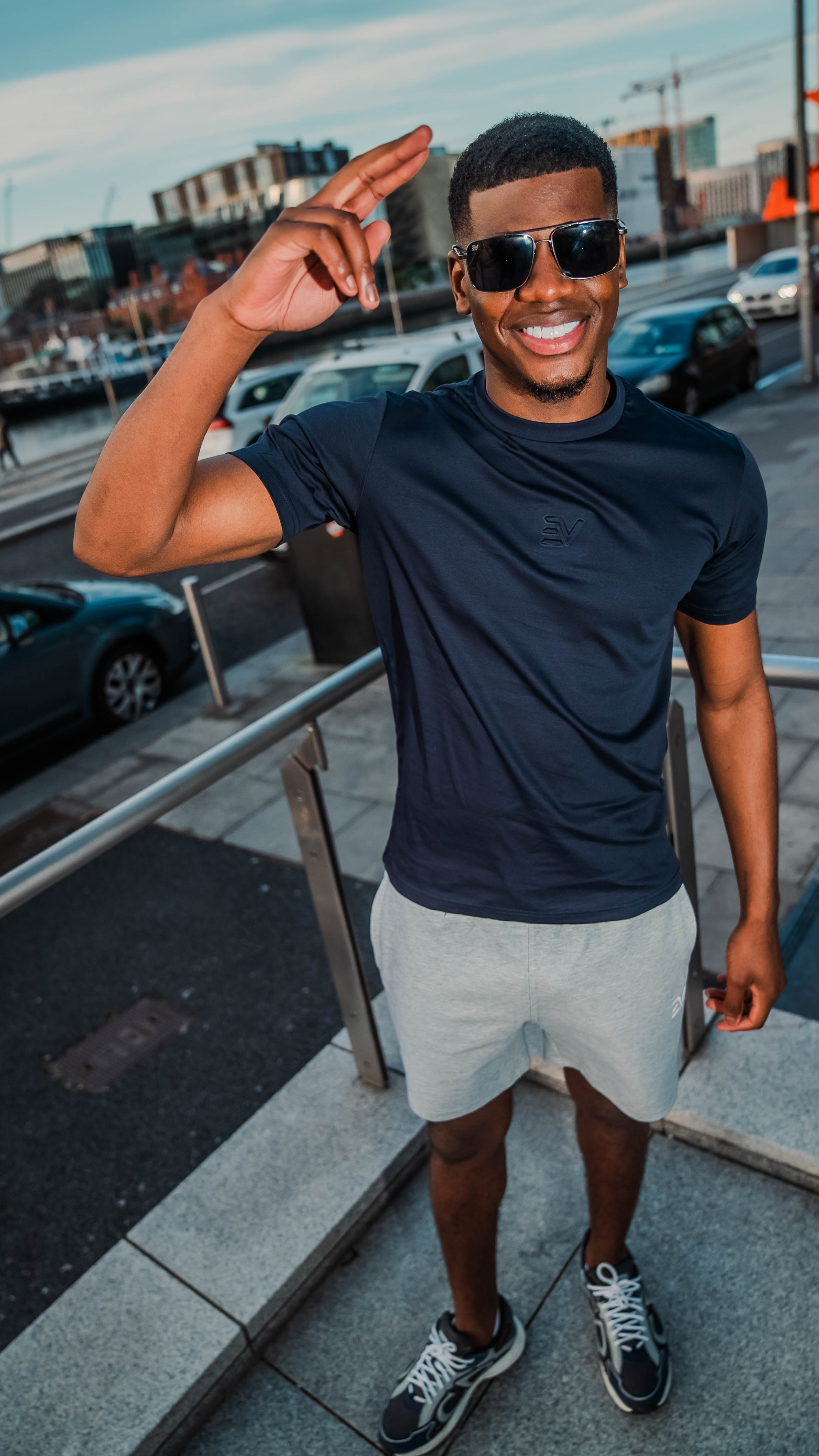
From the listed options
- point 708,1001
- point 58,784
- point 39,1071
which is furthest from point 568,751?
point 58,784

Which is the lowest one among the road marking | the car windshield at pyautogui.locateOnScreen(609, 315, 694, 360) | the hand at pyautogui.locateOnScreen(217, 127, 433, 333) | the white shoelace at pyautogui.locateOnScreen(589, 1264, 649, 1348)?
the road marking

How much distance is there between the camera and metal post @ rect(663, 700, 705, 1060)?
7.98 ft

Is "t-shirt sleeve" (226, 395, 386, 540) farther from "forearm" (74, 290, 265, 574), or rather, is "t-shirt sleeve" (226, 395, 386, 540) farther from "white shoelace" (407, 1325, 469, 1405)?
"white shoelace" (407, 1325, 469, 1405)

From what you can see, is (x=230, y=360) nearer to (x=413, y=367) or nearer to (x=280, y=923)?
(x=280, y=923)

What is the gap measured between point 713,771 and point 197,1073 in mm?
2699

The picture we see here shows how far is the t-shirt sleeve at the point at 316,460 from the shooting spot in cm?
158

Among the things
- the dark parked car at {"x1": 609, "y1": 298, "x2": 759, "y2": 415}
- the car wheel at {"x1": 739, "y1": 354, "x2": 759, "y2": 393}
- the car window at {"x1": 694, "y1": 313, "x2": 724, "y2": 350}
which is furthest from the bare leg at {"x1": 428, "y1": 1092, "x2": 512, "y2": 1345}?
the car wheel at {"x1": 739, "y1": 354, "x2": 759, "y2": 393}

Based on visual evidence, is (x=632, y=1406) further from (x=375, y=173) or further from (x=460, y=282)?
(x=375, y=173)

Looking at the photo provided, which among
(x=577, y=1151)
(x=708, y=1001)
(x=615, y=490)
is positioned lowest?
(x=577, y=1151)

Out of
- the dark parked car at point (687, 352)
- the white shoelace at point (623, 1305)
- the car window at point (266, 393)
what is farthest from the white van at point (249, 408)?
the white shoelace at point (623, 1305)

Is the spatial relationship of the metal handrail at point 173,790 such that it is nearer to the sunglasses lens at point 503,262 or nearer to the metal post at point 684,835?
the metal post at point 684,835

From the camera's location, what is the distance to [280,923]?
4.86 m

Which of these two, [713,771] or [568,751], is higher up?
[568,751]

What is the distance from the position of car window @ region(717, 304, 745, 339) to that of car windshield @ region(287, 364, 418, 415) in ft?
24.0
